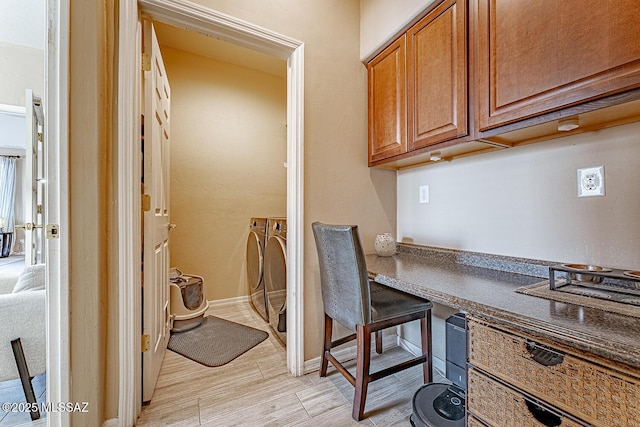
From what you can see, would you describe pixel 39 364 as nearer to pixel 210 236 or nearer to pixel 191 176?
pixel 210 236

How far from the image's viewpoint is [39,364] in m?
1.33

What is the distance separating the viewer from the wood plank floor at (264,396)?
4.43 feet

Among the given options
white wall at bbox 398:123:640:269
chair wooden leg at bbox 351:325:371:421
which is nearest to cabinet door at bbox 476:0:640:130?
white wall at bbox 398:123:640:269

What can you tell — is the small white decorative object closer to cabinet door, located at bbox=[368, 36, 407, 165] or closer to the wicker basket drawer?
cabinet door, located at bbox=[368, 36, 407, 165]

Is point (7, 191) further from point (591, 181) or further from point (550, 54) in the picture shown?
point (591, 181)

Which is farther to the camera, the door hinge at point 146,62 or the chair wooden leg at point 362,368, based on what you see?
the door hinge at point 146,62

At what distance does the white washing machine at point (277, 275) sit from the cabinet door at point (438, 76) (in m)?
1.18

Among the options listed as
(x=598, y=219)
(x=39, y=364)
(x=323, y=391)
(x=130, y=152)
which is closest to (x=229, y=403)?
(x=323, y=391)

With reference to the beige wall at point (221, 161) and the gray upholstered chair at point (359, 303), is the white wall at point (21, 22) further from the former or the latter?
the gray upholstered chair at point (359, 303)

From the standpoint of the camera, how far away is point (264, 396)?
5.01 feet

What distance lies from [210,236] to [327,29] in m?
2.29

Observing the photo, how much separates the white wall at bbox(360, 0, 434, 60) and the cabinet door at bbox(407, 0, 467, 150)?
→ 8 cm

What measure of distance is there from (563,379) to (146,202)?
1.85m

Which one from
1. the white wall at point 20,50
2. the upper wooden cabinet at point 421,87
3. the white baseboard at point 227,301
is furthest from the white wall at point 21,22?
the white baseboard at point 227,301
